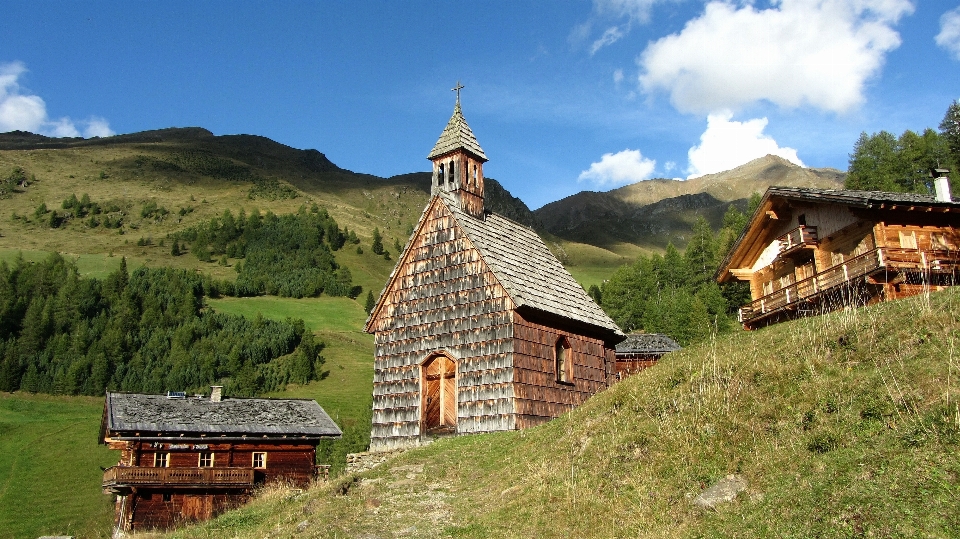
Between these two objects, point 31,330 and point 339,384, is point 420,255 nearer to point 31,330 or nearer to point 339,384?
point 339,384

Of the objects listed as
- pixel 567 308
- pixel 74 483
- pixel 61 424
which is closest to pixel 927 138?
pixel 567 308

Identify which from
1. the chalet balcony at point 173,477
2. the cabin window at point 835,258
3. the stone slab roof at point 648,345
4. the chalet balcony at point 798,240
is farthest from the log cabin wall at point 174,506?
the cabin window at point 835,258

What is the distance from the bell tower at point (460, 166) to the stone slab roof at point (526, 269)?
0.78 m

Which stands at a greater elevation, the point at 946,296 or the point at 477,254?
the point at 477,254

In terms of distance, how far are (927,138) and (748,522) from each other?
82.0 m

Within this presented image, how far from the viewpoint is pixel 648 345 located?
56.0 m

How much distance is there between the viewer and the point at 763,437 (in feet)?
44.3

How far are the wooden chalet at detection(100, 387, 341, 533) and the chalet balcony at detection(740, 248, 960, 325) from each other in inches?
1067

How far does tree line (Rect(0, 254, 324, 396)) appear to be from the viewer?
94062mm

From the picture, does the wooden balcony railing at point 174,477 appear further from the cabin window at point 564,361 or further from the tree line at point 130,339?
the tree line at point 130,339

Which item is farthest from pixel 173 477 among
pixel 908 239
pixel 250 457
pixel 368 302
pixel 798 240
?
pixel 368 302

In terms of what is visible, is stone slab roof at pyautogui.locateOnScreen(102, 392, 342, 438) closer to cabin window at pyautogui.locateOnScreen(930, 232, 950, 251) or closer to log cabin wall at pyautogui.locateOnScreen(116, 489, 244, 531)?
log cabin wall at pyautogui.locateOnScreen(116, 489, 244, 531)

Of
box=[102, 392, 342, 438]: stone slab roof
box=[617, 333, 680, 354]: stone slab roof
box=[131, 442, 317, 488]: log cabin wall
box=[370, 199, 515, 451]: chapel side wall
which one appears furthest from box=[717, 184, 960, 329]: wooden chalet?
box=[131, 442, 317, 488]: log cabin wall

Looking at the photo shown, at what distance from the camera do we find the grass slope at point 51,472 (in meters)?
46.2
